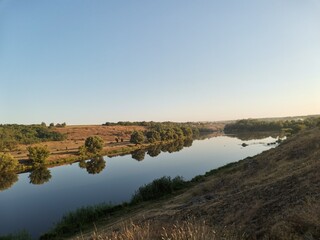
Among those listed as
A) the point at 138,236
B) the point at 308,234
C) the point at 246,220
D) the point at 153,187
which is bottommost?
the point at 153,187

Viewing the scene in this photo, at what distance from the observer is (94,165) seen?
69.8m

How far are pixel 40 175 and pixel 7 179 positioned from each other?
5.88 m

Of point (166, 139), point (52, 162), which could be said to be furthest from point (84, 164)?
point (166, 139)

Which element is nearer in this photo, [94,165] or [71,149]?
[94,165]

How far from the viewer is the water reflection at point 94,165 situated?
63250mm

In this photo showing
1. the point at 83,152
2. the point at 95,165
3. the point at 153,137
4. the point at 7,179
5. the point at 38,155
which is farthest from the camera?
the point at 153,137

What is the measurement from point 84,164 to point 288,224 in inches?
2691

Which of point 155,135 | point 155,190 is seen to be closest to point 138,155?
point 155,135

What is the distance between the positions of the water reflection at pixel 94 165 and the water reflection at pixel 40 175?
810 cm

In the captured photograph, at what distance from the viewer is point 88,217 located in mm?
23891

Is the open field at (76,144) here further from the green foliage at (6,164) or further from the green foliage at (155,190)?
the green foliage at (155,190)

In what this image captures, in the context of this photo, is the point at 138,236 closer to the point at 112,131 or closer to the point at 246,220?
the point at 246,220

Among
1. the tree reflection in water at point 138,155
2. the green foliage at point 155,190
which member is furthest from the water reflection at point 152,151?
the green foliage at point 155,190

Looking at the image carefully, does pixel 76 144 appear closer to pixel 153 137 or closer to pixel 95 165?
pixel 153 137
